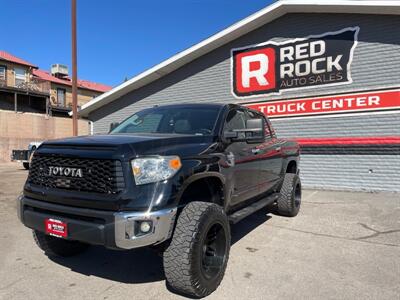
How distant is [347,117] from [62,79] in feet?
141

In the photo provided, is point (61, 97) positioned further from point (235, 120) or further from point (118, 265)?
point (118, 265)

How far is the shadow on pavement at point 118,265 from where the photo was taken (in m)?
4.02

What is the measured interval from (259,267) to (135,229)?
1863 mm

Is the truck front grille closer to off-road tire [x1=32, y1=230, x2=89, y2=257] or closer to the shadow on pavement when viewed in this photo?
off-road tire [x1=32, y1=230, x2=89, y2=257]

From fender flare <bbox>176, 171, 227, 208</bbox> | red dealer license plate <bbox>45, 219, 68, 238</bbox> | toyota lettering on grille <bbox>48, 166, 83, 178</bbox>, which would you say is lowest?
red dealer license plate <bbox>45, 219, 68, 238</bbox>

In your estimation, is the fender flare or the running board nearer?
the fender flare

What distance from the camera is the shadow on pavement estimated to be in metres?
4.02

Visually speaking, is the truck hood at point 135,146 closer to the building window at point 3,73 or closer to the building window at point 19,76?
the building window at point 3,73

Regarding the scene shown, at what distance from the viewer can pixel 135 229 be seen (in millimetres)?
3057

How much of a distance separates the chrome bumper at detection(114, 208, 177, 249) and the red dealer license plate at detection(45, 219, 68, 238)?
614 mm

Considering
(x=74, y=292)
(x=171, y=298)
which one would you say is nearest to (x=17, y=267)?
(x=74, y=292)

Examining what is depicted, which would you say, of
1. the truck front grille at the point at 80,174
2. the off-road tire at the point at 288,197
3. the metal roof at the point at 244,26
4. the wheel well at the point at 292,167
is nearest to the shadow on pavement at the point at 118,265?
the truck front grille at the point at 80,174

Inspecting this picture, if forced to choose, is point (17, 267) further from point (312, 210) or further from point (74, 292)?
point (312, 210)

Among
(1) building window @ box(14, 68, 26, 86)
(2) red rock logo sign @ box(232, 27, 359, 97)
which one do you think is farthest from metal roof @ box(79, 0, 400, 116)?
(1) building window @ box(14, 68, 26, 86)
